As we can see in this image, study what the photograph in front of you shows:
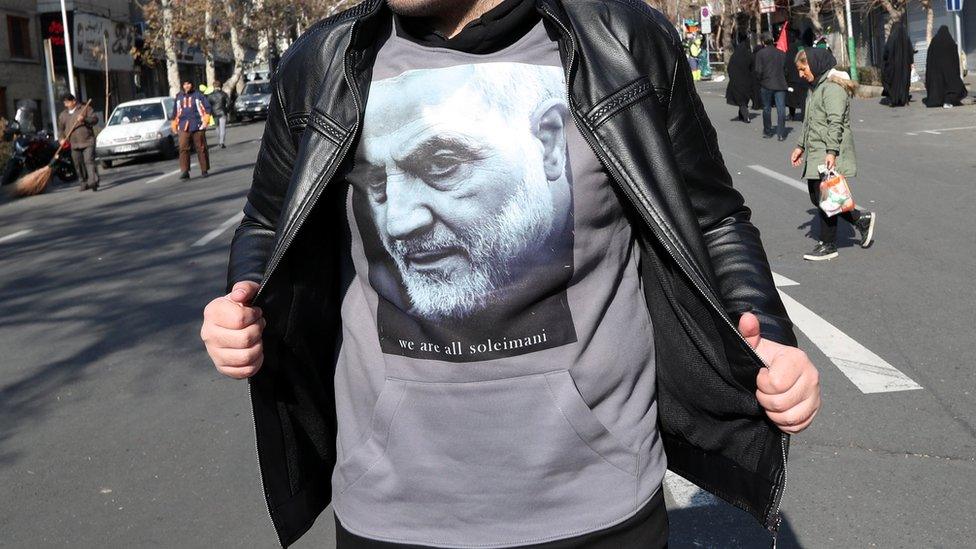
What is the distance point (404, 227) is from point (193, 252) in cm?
1029

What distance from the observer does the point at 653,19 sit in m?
2.07

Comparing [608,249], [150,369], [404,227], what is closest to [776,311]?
[608,249]

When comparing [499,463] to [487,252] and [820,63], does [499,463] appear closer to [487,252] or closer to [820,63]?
[487,252]

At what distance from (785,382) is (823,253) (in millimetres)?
8274

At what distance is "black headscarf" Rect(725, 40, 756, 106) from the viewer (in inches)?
1021

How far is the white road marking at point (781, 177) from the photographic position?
47.0 ft

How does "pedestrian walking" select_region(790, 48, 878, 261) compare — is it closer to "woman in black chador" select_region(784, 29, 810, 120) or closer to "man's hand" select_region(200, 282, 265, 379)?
"man's hand" select_region(200, 282, 265, 379)

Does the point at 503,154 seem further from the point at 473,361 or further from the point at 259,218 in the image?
the point at 259,218

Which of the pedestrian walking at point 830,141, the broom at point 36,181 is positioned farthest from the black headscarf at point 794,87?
the pedestrian walking at point 830,141

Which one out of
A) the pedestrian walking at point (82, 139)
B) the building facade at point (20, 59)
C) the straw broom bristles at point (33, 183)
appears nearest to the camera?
the straw broom bristles at point (33, 183)

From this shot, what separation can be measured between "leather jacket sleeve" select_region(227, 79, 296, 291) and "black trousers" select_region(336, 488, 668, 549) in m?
0.52

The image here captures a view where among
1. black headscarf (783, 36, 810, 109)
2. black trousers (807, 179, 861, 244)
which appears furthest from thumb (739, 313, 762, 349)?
black headscarf (783, 36, 810, 109)

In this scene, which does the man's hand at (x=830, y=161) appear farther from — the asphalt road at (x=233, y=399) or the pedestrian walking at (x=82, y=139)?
the pedestrian walking at (x=82, y=139)

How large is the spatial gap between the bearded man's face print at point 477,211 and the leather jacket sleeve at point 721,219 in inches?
8.3
